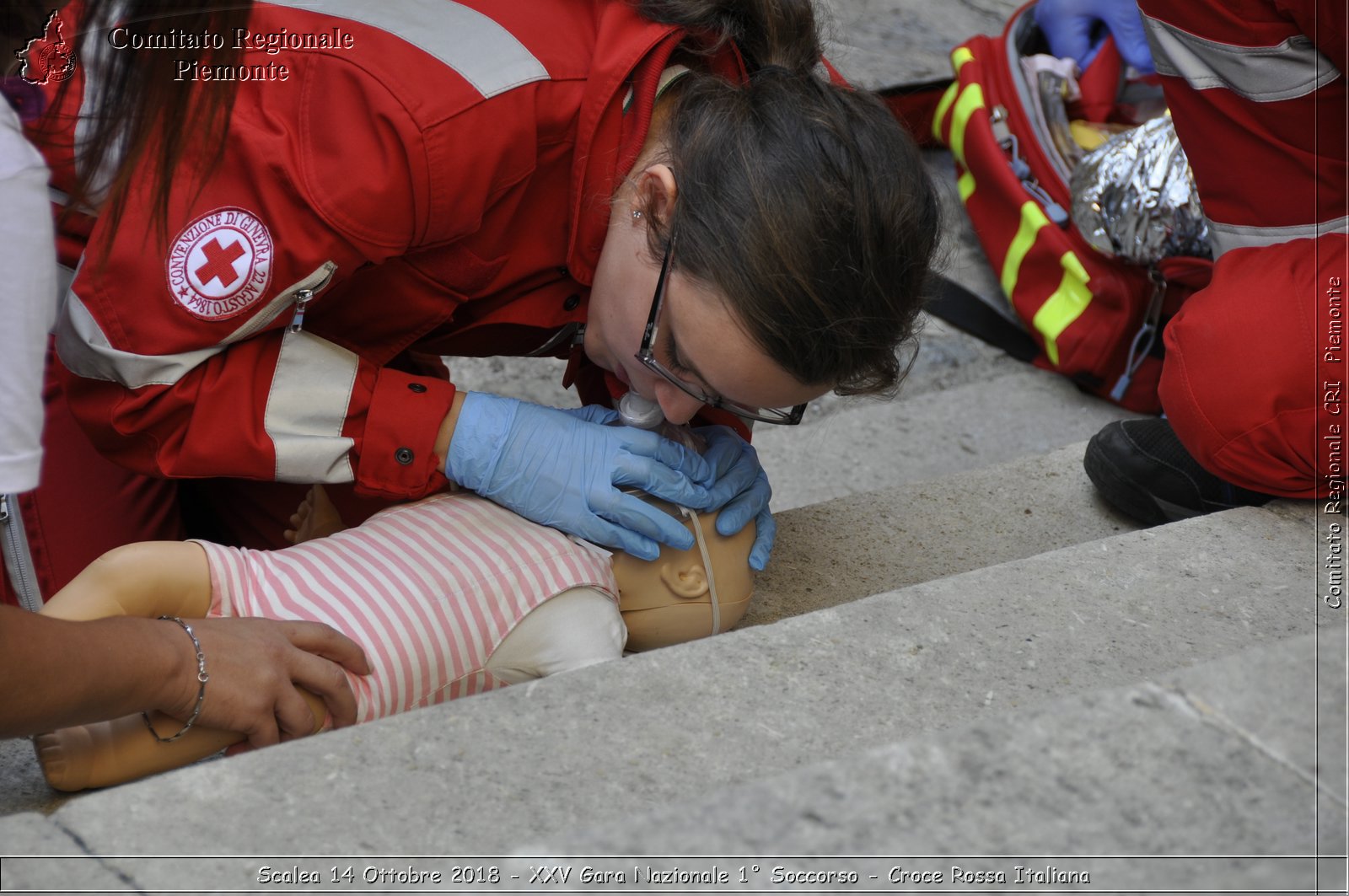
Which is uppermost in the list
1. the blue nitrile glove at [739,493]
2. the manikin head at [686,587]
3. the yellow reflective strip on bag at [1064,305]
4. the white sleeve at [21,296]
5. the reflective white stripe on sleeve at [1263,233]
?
the white sleeve at [21,296]

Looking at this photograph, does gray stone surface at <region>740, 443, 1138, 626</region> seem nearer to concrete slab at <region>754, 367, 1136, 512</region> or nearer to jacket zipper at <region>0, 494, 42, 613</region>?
concrete slab at <region>754, 367, 1136, 512</region>

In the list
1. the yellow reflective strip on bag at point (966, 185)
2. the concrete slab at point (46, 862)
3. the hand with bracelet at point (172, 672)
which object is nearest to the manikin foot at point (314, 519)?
the hand with bracelet at point (172, 672)

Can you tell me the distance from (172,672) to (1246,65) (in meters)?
1.87

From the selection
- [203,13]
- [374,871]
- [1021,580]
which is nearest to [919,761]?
[374,871]

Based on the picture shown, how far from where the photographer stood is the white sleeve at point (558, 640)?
175 centimetres

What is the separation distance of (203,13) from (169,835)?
0.72m

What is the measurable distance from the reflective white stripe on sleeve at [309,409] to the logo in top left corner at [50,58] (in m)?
0.44

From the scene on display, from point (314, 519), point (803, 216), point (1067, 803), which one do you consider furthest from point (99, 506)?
point (1067, 803)

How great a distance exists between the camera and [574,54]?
1736 millimetres

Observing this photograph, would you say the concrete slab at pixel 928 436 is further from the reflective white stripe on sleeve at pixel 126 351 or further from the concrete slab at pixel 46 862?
the concrete slab at pixel 46 862

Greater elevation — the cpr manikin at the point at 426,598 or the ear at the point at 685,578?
the cpr manikin at the point at 426,598

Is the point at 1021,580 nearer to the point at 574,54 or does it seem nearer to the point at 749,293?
the point at 749,293

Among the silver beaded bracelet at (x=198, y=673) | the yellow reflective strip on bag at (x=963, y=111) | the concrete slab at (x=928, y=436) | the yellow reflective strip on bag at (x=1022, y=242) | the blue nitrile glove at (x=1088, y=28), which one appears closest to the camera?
the silver beaded bracelet at (x=198, y=673)

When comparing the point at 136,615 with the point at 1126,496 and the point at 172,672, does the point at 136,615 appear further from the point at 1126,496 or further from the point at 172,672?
the point at 1126,496
